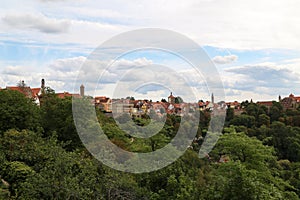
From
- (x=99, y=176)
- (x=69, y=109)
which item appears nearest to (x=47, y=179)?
(x=99, y=176)

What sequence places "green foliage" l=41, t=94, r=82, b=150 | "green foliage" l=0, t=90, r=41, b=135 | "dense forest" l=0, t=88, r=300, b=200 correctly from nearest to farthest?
"dense forest" l=0, t=88, r=300, b=200 → "green foliage" l=0, t=90, r=41, b=135 → "green foliage" l=41, t=94, r=82, b=150

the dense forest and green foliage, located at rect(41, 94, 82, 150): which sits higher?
green foliage, located at rect(41, 94, 82, 150)

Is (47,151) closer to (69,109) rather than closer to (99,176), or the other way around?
(99,176)

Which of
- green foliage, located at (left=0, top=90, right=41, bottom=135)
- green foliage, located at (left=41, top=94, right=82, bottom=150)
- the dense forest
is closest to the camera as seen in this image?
the dense forest

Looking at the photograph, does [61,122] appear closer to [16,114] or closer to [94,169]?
[16,114]

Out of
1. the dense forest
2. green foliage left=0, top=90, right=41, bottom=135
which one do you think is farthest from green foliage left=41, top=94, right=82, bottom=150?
green foliage left=0, top=90, right=41, bottom=135

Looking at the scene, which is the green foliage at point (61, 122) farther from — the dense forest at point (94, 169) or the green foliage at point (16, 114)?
the green foliage at point (16, 114)

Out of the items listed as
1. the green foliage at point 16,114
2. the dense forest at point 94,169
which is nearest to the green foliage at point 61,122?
the dense forest at point 94,169

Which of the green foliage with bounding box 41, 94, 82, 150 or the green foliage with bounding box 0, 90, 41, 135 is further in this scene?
the green foliage with bounding box 41, 94, 82, 150

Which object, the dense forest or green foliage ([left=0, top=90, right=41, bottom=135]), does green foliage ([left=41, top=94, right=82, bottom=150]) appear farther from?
green foliage ([left=0, top=90, right=41, bottom=135])

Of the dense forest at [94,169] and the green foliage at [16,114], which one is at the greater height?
the green foliage at [16,114]

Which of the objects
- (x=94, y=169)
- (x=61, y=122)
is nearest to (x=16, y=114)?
(x=61, y=122)

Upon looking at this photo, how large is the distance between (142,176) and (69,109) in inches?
322

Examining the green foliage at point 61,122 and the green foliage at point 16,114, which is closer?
the green foliage at point 16,114
